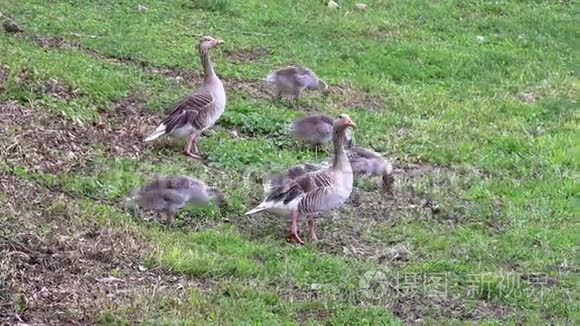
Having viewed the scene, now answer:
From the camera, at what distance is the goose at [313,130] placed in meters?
13.0

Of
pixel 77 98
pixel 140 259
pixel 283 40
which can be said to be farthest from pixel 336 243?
pixel 283 40

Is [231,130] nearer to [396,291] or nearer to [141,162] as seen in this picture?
[141,162]

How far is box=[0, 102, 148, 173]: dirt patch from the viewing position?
10.6 meters

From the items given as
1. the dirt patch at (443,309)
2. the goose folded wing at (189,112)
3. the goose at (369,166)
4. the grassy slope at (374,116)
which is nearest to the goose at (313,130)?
the grassy slope at (374,116)

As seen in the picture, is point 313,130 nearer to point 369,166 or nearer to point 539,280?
point 369,166

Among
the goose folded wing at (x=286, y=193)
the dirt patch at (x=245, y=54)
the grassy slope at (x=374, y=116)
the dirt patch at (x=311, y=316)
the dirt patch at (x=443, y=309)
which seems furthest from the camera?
the dirt patch at (x=245, y=54)

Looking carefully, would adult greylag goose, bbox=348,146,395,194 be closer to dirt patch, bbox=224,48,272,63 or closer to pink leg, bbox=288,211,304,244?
pink leg, bbox=288,211,304,244

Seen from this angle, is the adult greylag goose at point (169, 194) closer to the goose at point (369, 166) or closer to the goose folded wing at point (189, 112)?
the goose at point (369, 166)

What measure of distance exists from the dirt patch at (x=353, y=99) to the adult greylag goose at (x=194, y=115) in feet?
10.9

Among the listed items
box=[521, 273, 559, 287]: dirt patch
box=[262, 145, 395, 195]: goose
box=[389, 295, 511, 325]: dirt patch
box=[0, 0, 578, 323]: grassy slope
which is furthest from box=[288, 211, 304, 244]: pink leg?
box=[521, 273, 559, 287]: dirt patch

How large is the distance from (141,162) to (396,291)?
380 cm

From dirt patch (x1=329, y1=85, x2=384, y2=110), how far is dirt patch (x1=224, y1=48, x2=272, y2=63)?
176 cm

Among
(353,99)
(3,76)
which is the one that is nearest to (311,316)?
(3,76)

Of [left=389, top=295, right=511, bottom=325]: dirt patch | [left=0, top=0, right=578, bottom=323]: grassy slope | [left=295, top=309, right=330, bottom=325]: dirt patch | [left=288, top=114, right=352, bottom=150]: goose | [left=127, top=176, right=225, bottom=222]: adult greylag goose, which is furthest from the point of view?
[left=288, top=114, right=352, bottom=150]: goose
